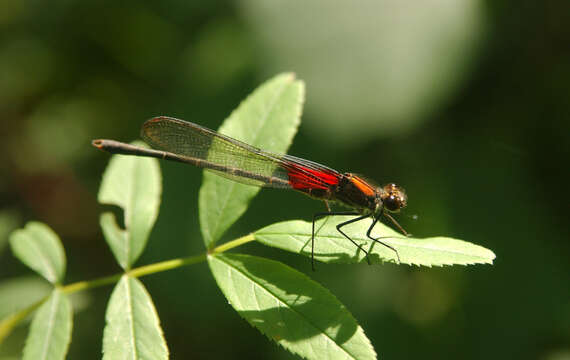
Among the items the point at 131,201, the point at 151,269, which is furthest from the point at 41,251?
the point at 151,269

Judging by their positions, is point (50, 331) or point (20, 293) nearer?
point (50, 331)

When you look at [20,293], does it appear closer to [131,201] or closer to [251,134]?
[131,201]

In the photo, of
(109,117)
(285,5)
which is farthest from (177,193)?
(285,5)

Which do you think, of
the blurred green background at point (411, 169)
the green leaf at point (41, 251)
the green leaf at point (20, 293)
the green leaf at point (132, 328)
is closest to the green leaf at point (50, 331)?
the green leaf at point (41, 251)

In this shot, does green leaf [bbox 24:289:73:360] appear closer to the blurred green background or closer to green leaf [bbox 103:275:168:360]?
green leaf [bbox 103:275:168:360]

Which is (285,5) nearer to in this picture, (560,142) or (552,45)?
(552,45)

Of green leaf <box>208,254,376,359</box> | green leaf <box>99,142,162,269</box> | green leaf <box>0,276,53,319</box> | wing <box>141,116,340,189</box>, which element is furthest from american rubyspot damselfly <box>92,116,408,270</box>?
green leaf <box>0,276,53,319</box>

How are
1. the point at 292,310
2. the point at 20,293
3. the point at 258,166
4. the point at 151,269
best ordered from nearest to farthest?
the point at 292,310, the point at 151,269, the point at 258,166, the point at 20,293

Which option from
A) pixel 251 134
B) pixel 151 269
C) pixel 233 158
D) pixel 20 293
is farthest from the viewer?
pixel 20 293
